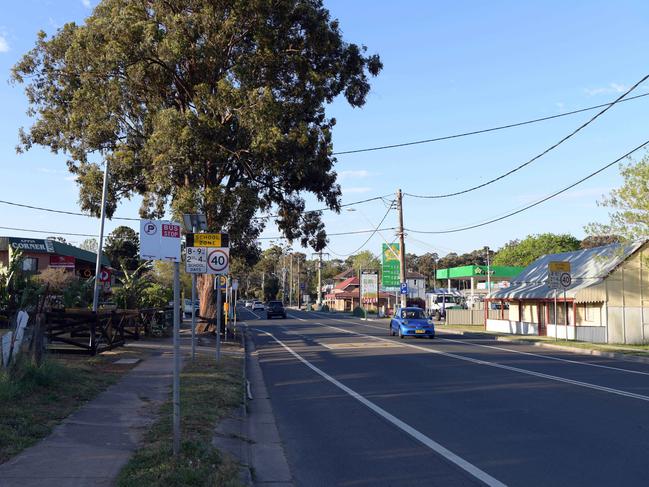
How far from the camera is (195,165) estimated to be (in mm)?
25234

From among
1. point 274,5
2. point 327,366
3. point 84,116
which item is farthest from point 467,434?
point 84,116

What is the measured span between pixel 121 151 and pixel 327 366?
1329 cm

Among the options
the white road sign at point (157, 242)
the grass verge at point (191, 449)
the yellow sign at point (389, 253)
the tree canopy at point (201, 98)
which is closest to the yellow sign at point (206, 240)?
the grass verge at point (191, 449)

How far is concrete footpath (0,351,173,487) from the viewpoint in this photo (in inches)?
249

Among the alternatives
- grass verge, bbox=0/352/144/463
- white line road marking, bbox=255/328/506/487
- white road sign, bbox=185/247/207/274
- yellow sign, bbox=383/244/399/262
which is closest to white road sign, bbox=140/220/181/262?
grass verge, bbox=0/352/144/463

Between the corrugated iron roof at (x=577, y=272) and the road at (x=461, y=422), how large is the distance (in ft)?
44.7

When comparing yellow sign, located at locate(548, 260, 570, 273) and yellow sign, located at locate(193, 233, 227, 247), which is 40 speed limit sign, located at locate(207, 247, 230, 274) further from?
yellow sign, located at locate(548, 260, 570, 273)

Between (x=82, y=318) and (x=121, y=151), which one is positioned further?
(x=121, y=151)

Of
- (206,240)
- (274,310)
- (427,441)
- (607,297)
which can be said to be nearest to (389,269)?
(274,310)

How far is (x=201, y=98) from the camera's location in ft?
80.8

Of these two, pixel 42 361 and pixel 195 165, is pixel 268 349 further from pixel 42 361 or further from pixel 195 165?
pixel 42 361

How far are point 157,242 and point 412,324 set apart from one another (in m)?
26.8

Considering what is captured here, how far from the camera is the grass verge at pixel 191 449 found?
6250 millimetres

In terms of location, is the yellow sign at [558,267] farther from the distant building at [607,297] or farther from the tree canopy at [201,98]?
the tree canopy at [201,98]
